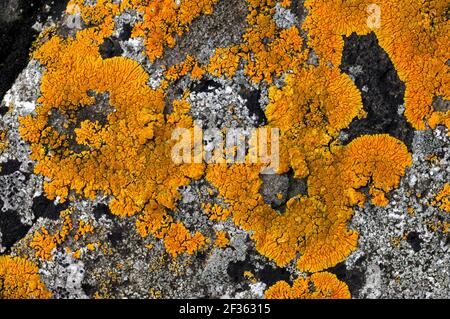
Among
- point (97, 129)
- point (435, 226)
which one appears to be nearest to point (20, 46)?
point (97, 129)

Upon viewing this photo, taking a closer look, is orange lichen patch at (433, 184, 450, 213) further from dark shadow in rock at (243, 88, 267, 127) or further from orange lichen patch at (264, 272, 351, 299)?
dark shadow in rock at (243, 88, 267, 127)

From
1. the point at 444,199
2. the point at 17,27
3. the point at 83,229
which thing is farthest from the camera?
the point at 17,27

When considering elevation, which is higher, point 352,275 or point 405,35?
point 405,35

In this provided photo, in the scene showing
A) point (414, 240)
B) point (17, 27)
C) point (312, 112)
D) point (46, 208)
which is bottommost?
point (414, 240)

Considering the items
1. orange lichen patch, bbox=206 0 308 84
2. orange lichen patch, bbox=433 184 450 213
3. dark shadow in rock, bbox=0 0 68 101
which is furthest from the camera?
dark shadow in rock, bbox=0 0 68 101

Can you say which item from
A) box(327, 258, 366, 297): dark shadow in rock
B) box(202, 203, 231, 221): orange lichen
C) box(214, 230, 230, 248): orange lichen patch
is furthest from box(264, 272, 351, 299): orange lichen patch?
box(202, 203, 231, 221): orange lichen

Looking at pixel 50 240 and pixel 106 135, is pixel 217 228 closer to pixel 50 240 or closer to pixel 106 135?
pixel 106 135

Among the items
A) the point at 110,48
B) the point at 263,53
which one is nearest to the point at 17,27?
the point at 110,48
